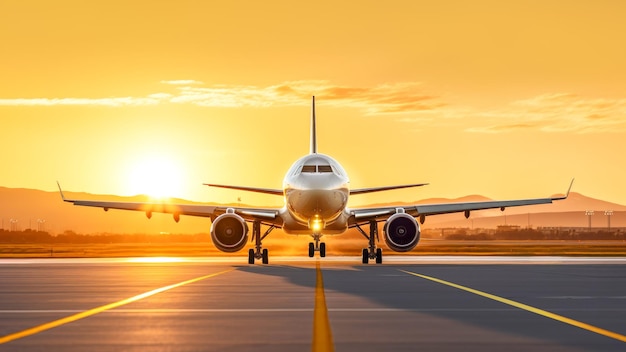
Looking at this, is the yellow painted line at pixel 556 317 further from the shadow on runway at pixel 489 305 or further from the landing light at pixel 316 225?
the landing light at pixel 316 225

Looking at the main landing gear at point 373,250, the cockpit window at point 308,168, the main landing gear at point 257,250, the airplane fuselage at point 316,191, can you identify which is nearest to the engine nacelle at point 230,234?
the main landing gear at point 257,250

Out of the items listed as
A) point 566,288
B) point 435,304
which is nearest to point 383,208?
point 566,288

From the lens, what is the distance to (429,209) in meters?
48.3

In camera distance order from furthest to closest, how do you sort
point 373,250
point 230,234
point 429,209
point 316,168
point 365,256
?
point 429,209, point 373,250, point 365,256, point 230,234, point 316,168

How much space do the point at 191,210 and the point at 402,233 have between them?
11489mm

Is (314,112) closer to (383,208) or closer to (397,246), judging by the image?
(383,208)

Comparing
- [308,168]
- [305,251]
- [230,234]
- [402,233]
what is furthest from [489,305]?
[305,251]

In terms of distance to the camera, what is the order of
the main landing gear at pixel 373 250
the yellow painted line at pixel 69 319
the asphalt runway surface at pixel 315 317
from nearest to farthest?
the asphalt runway surface at pixel 315 317 → the yellow painted line at pixel 69 319 → the main landing gear at pixel 373 250

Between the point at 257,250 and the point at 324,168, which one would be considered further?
the point at 257,250

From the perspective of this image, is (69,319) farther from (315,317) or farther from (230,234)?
(230,234)

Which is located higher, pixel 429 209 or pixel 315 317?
pixel 429 209

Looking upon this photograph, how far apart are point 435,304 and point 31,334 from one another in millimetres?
7668

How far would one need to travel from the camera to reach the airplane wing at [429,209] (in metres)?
46.5

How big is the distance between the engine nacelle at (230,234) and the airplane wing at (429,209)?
6.20m
